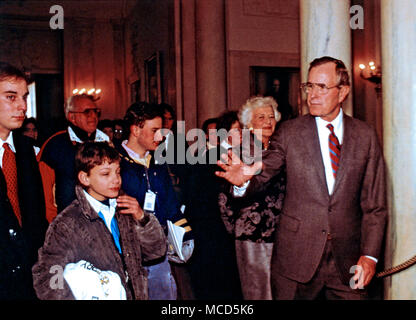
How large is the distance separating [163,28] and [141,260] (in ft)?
26.7

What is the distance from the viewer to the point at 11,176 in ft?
9.19

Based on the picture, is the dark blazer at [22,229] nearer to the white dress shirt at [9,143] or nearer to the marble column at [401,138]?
the white dress shirt at [9,143]

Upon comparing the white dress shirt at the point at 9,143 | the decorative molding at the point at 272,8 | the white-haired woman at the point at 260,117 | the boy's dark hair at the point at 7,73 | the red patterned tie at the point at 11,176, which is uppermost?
the decorative molding at the point at 272,8

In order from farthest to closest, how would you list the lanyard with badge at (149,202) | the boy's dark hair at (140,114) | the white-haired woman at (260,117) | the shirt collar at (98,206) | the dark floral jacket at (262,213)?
the white-haired woman at (260,117)
the dark floral jacket at (262,213)
the boy's dark hair at (140,114)
the lanyard with badge at (149,202)
the shirt collar at (98,206)

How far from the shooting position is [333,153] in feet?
9.64

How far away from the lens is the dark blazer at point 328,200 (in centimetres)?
287

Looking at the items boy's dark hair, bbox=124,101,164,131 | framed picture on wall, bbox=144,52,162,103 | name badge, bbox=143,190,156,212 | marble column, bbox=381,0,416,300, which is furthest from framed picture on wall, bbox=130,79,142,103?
marble column, bbox=381,0,416,300

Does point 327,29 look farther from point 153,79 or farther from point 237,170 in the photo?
point 153,79

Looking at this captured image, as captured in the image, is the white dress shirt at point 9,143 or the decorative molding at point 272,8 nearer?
the white dress shirt at point 9,143

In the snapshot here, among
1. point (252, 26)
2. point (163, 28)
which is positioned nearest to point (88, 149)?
point (252, 26)

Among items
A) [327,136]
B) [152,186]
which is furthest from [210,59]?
[327,136]

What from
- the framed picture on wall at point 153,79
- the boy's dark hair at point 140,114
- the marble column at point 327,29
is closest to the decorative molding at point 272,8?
the framed picture on wall at point 153,79

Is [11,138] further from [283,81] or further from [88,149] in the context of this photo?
[283,81]

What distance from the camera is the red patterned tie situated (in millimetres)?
2777
